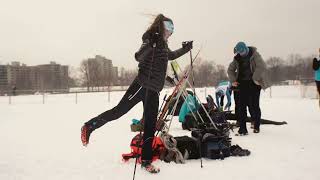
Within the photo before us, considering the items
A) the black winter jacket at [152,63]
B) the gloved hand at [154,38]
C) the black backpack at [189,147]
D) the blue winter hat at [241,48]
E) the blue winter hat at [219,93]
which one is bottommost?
the black backpack at [189,147]

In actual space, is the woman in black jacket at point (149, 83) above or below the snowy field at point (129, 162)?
above

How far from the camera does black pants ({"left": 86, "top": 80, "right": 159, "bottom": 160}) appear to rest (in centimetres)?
379

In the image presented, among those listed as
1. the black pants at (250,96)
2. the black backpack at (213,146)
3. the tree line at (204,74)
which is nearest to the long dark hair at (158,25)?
the black backpack at (213,146)

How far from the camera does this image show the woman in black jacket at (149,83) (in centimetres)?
371

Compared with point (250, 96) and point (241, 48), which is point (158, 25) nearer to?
point (241, 48)

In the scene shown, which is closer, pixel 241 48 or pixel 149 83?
pixel 149 83

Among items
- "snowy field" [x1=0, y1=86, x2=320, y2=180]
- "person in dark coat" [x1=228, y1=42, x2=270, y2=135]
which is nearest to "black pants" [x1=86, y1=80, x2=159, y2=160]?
"snowy field" [x1=0, y1=86, x2=320, y2=180]

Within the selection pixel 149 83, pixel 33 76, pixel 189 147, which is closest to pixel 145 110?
pixel 149 83

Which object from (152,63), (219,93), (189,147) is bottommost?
(189,147)

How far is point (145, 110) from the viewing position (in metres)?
3.78

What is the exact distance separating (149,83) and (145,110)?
0.32 metres

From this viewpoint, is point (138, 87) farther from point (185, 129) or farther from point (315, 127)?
point (315, 127)

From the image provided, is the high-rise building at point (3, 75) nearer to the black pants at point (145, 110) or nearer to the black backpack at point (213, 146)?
the black pants at point (145, 110)

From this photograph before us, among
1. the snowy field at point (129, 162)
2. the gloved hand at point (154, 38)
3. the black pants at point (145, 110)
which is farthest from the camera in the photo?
the black pants at point (145, 110)
